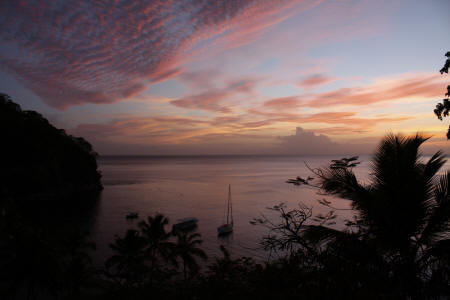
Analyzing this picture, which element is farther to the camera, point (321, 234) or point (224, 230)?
point (224, 230)

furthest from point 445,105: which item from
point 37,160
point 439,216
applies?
point 37,160

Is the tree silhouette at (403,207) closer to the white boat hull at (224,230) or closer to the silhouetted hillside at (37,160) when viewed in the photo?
the white boat hull at (224,230)

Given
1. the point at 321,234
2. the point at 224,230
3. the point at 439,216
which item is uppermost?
the point at 439,216

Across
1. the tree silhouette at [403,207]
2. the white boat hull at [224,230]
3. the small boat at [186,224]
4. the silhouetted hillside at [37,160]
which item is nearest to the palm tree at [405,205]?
the tree silhouette at [403,207]

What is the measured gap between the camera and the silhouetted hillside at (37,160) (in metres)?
72.4

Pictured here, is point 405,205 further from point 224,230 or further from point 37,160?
point 37,160

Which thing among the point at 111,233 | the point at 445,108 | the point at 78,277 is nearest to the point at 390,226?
the point at 445,108

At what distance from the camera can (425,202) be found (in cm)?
625

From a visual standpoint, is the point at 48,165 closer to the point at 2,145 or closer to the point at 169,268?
the point at 2,145

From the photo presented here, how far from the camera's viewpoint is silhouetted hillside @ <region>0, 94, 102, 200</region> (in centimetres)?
7238

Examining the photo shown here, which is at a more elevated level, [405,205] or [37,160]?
[37,160]

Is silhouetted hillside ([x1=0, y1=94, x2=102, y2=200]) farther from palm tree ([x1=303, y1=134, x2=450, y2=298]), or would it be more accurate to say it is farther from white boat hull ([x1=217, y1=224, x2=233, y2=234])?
palm tree ([x1=303, y1=134, x2=450, y2=298])

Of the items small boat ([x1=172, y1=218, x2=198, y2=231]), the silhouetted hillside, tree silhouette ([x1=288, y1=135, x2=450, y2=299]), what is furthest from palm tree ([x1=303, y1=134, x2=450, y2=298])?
the silhouetted hillside

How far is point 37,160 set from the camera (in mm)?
77875
